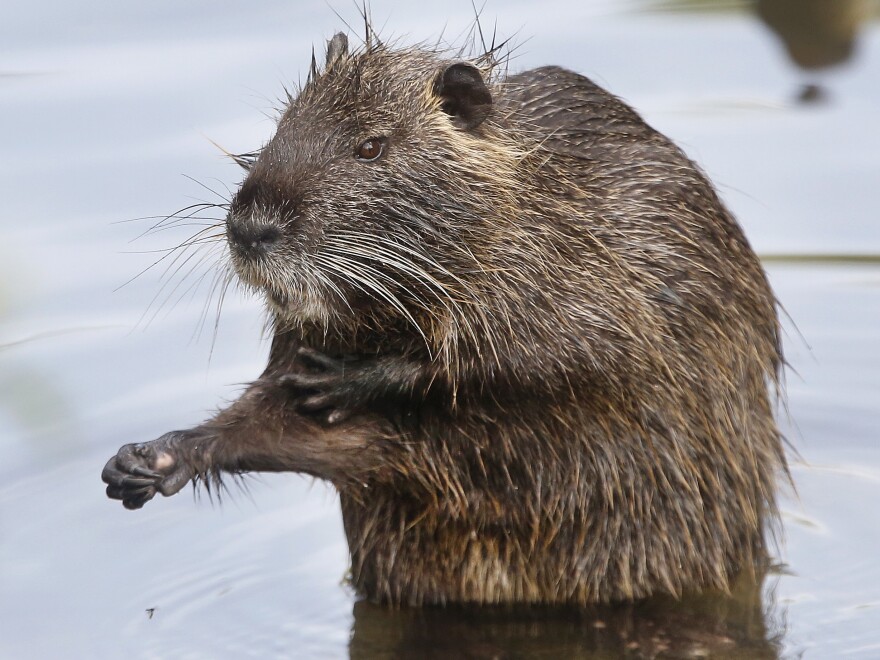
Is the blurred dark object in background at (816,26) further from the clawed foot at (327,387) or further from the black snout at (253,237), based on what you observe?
the black snout at (253,237)

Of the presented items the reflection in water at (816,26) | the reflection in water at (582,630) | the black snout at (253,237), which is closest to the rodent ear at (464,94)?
the black snout at (253,237)

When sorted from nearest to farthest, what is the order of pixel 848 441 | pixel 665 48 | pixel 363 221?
1. pixel 363 221
2. pixel 848 441
3. pixel 665 48

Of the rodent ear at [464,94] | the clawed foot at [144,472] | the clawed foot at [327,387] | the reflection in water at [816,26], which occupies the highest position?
the reflection in water at [816,26]

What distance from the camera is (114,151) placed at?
9.13m

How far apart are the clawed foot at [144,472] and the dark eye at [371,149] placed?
0.97 metres

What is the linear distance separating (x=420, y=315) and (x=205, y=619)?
1224 millimetres

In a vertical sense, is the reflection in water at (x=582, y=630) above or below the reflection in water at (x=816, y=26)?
below

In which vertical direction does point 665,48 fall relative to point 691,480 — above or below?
above

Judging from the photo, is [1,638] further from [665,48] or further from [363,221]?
[665,48]

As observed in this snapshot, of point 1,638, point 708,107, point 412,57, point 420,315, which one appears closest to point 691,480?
point 420,315

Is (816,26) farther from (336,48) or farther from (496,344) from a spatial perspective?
(496,344)

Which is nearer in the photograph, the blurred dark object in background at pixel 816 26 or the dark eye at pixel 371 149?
the dark eye at pixel 371 149

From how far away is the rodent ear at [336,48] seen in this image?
19.5ft

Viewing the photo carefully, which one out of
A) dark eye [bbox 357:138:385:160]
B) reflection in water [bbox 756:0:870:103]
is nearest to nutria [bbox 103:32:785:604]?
dark eye [bbox 357:138:385:160]
